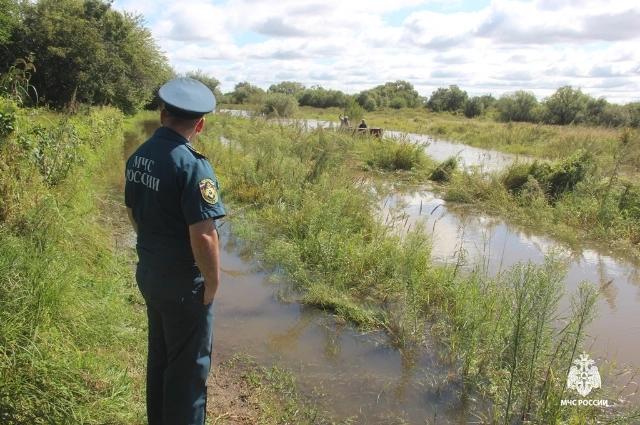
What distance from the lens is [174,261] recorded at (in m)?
2.47

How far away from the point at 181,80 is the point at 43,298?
193 centimetres

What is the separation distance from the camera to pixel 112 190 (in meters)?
9.77

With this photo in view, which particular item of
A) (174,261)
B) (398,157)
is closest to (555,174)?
(398,157)

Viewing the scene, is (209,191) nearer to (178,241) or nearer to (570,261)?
(178,241)

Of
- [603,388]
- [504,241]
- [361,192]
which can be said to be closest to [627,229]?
[504,241]

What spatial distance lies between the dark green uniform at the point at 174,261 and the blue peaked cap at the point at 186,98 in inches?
5.1

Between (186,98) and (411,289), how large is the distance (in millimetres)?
3766

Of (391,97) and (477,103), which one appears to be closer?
(477,103)

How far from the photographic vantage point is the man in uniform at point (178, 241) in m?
2.35

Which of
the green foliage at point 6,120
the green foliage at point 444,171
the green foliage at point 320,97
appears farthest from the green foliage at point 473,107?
the green foliage at point 6,120

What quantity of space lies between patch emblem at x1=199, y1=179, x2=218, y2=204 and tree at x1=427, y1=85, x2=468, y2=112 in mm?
57834

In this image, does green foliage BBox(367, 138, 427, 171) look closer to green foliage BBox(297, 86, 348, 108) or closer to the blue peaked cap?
the blue peaked cap

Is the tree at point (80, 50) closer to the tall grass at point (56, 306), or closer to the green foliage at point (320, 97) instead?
the tall grass at point (56, 306)

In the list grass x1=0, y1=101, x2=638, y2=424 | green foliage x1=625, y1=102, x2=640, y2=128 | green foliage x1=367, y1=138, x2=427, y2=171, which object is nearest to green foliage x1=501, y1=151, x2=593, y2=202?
grass x1=0, y1=101, x2=638, y2=424
